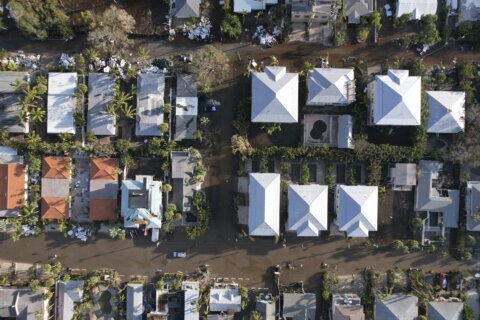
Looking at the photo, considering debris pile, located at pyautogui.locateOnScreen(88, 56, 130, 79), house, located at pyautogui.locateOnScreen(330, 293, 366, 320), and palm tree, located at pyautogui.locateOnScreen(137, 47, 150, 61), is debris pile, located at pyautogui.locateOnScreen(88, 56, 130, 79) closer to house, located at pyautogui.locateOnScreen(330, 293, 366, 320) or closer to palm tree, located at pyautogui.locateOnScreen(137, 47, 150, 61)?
palm tree, located at pyautogui.locateOnScreen(137, 47, 150, 61)

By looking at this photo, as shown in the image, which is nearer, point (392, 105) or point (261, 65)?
point (392, 105)

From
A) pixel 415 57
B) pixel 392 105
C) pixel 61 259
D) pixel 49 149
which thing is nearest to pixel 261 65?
pixel 392 105

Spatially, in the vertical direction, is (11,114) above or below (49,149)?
above

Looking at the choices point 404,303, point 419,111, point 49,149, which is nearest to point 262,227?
point 404,303

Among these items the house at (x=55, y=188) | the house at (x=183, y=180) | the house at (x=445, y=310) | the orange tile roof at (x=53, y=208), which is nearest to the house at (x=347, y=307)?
the house at (x=445, y=310)

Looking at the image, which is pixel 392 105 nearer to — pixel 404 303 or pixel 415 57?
pixel 415 57

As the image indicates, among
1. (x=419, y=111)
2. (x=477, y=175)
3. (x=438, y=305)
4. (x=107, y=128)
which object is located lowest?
(x=438, y=305)

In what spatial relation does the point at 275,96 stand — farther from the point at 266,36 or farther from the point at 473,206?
the point at 473,206

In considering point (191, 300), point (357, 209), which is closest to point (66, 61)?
point (191, 300)
